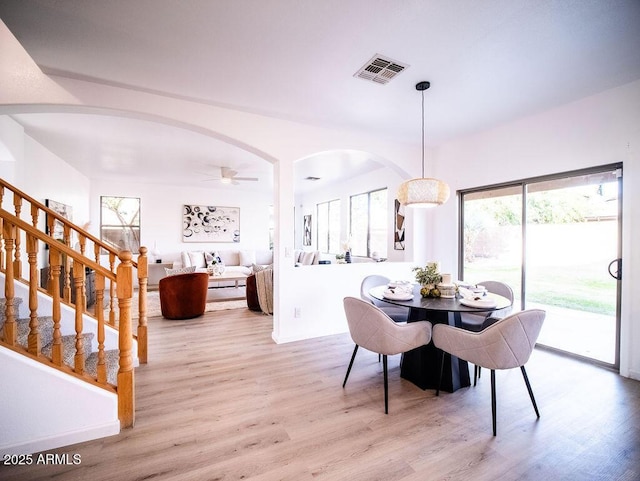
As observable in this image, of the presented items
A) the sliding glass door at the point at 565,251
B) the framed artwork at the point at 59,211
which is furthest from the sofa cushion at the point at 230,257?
the sliding glass door at the point at 565,251

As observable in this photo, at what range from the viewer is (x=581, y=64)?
2422mm

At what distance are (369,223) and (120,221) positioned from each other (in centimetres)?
639

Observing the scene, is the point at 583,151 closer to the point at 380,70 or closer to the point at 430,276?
the point at 430,276

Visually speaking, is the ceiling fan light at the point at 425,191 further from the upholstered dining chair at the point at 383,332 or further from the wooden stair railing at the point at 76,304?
the wooden stair railing at the point at 76,304

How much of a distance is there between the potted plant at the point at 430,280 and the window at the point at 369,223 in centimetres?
328

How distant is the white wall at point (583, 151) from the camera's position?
8.89 ft

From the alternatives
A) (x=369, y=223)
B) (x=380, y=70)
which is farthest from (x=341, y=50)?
(x=369, y=223)

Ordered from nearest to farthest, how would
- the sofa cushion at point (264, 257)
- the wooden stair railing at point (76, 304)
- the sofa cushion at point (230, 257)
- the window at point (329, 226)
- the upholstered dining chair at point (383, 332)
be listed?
the wooden stair railing at point (76, 304), the upholstered dining chair at point (383, 332), the window at point (329, 226), the sofa cushion at point (230, 257), the sofa cushion at point (264, 257)

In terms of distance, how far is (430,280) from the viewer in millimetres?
2723

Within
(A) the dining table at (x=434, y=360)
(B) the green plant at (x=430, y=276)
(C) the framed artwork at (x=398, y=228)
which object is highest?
(C) the framed artwork at (x=398, y=228)

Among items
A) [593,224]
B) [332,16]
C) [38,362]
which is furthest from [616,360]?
[38,362]

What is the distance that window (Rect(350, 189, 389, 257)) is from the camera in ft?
20.3

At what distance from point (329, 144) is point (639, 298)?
3640mm

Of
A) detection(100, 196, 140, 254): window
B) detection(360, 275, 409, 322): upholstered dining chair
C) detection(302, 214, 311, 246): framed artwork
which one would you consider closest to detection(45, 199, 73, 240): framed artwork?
detection(100, 196, 140, 254): window
